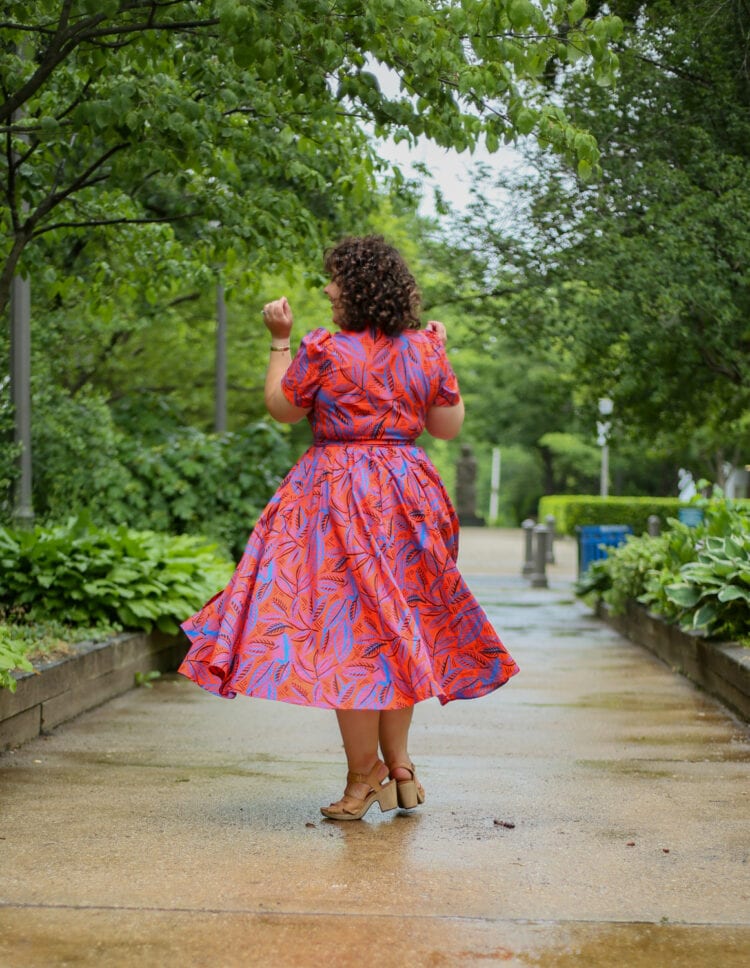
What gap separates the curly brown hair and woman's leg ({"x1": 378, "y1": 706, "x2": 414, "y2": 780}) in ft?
4.35

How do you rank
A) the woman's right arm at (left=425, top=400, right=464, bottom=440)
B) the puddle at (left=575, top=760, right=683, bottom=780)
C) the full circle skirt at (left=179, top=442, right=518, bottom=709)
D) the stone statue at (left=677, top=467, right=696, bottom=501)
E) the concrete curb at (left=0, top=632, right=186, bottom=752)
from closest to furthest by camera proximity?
1. the full circle skirt at (left=179, top=442, right=518, bottom=709)
2. the woman's right arm at (left=425, top=400, right=464, bottom=440)
3. the puddle at (left=575, top=760, right=683, bottom=780)
4. the concrete curb at (left=0, top=632, right=186, bottom=752)
5. the stone statue at (left=677, top=467, right=696, bottom=501)

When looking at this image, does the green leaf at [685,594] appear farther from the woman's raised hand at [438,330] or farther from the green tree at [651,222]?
the woman's raised hand at [438,330]

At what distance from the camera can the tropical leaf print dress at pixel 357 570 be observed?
4676 mm

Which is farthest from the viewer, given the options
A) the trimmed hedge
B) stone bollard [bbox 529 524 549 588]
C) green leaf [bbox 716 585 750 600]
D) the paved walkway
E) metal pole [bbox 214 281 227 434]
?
the trimmed hedge

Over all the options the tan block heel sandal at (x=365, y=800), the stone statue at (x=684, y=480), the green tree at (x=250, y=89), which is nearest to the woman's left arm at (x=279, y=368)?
the green tree at (x=250, y=89)

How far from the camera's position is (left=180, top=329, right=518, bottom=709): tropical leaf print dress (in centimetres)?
468

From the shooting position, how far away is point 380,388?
4.88 m

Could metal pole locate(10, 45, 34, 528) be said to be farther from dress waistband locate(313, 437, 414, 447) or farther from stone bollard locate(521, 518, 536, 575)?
stone bollard locate(521, 518, 536, 575)

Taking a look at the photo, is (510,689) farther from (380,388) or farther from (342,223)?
(342,223)

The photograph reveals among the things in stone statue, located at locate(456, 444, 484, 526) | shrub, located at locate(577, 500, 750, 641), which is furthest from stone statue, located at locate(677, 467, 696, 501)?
shrub, located at locate(577, 500, 750, 641)

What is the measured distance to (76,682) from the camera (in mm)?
7051

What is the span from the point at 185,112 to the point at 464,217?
6906 mm

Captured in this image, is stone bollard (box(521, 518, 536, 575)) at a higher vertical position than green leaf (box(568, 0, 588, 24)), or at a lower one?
lower

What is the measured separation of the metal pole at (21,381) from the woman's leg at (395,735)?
5388 millimetres
